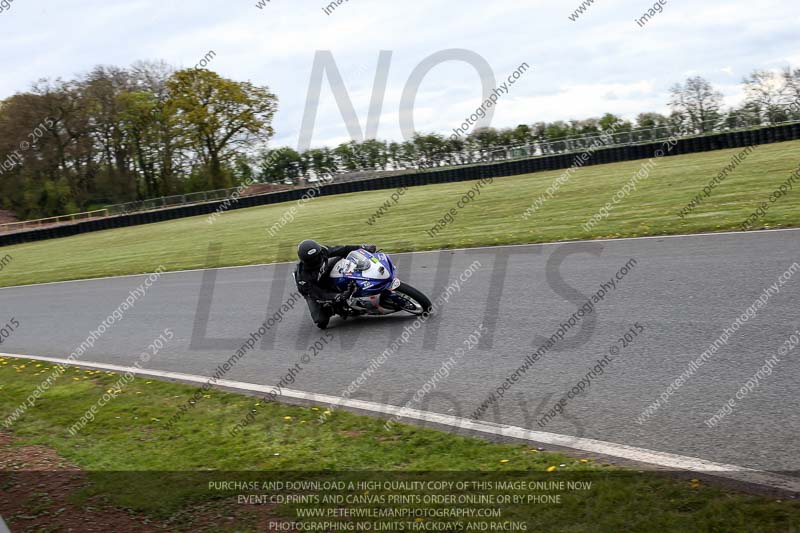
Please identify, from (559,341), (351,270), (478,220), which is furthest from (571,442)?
(478,220)

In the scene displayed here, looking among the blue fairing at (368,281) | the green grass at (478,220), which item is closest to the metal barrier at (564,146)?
the green grass at (478,220)

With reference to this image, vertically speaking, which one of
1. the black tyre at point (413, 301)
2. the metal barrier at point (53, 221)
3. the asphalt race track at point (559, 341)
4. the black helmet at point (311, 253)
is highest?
the metal barrier at point (53, 221)

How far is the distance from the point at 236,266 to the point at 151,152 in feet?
170

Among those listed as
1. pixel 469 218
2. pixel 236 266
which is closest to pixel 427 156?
pixel 469 218

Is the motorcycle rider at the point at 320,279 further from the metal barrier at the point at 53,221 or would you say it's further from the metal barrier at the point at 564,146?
the metal barrier at the point at 53,221

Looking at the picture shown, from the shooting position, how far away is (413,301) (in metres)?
10.1

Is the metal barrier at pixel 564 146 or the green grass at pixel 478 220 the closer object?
the green grass at pixel 478 220

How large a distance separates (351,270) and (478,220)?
11.9 meters

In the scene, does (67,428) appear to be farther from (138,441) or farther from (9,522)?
(9,522)

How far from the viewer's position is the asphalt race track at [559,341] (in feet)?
18.7

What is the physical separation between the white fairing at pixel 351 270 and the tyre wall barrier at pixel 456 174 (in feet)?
71.4

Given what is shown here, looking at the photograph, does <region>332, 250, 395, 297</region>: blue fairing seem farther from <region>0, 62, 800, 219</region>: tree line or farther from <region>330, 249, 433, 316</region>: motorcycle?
<region>0, 62, 800, 219</region>: tree line

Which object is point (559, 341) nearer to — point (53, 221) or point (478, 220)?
point (478, 220)

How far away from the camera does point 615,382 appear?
21.5ft
